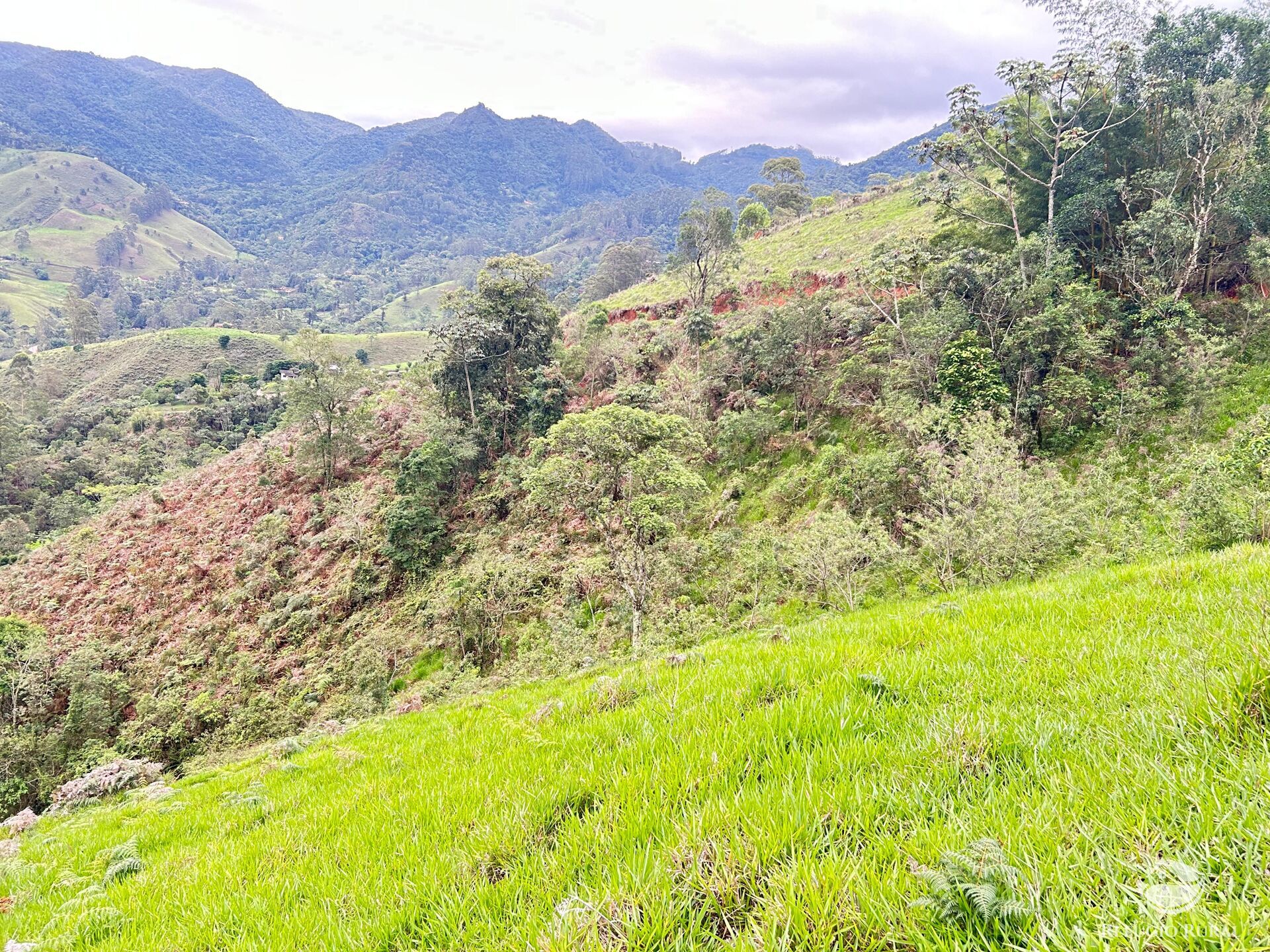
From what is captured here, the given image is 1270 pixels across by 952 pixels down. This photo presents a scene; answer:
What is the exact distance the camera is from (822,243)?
5269 cm

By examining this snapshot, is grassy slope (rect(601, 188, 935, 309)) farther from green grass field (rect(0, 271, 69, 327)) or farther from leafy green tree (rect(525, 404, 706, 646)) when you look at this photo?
green grass field (rect(0, 271, 69, 327))

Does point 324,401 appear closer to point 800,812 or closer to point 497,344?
point 497,344

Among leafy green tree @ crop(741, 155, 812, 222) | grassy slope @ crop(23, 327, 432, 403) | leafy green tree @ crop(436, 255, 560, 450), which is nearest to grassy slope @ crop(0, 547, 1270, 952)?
leafy green tree @ crop(436, 255, 560, 450)

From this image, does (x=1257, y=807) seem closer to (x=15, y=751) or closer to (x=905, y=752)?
(x=905, y=752)

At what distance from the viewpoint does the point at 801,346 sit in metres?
31.7

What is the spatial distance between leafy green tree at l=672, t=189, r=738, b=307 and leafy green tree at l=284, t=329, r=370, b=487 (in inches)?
1105

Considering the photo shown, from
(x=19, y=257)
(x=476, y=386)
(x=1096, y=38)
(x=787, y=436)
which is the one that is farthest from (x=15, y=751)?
(x=19, y=257)

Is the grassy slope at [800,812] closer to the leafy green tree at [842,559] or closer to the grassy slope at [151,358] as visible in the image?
the leafy green tree at [842,559]

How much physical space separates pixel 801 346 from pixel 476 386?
2478 cm

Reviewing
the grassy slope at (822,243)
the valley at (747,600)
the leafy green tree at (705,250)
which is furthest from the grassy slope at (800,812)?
the grassy slope at (822,243)

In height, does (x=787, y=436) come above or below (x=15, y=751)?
above
